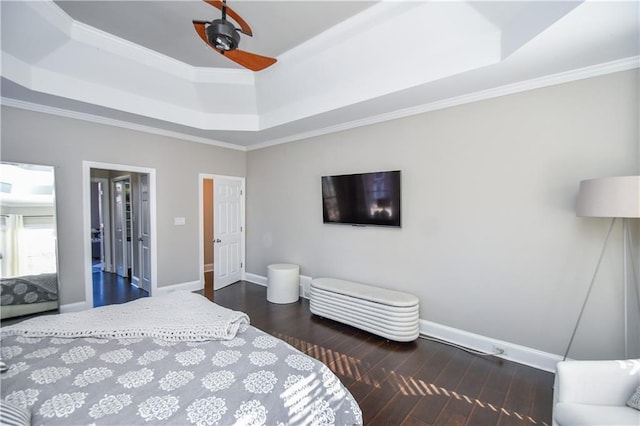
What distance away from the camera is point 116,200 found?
5.82m

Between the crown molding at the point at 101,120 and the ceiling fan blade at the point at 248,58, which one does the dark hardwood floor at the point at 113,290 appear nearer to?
the crown molding at the point at 101,120

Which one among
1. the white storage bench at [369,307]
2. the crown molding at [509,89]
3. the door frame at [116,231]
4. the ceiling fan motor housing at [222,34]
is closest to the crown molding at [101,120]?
the door frame at [116,231]

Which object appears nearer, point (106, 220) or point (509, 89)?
point (509, 89)

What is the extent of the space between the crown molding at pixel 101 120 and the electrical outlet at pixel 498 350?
16.0 ft

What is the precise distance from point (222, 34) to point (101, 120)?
3.05 m

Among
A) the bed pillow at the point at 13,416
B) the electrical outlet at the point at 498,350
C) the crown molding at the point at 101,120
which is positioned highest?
the crown molding at the point at 101,120

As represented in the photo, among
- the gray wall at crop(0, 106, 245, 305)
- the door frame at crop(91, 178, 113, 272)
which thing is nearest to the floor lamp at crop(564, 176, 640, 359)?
the gray wall at crop(0, 106, 245, 305)

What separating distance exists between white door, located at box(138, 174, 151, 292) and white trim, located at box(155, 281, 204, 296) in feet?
0.66

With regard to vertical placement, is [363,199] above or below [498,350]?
above

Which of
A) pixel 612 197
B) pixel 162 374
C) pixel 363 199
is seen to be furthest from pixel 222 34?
pixel 612 197

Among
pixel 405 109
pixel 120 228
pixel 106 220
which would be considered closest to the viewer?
pixel 405 109

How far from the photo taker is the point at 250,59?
92.2 inches

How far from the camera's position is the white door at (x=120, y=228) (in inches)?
217

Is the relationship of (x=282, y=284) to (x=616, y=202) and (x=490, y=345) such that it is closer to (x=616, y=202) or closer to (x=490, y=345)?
(x=490, y=345)
